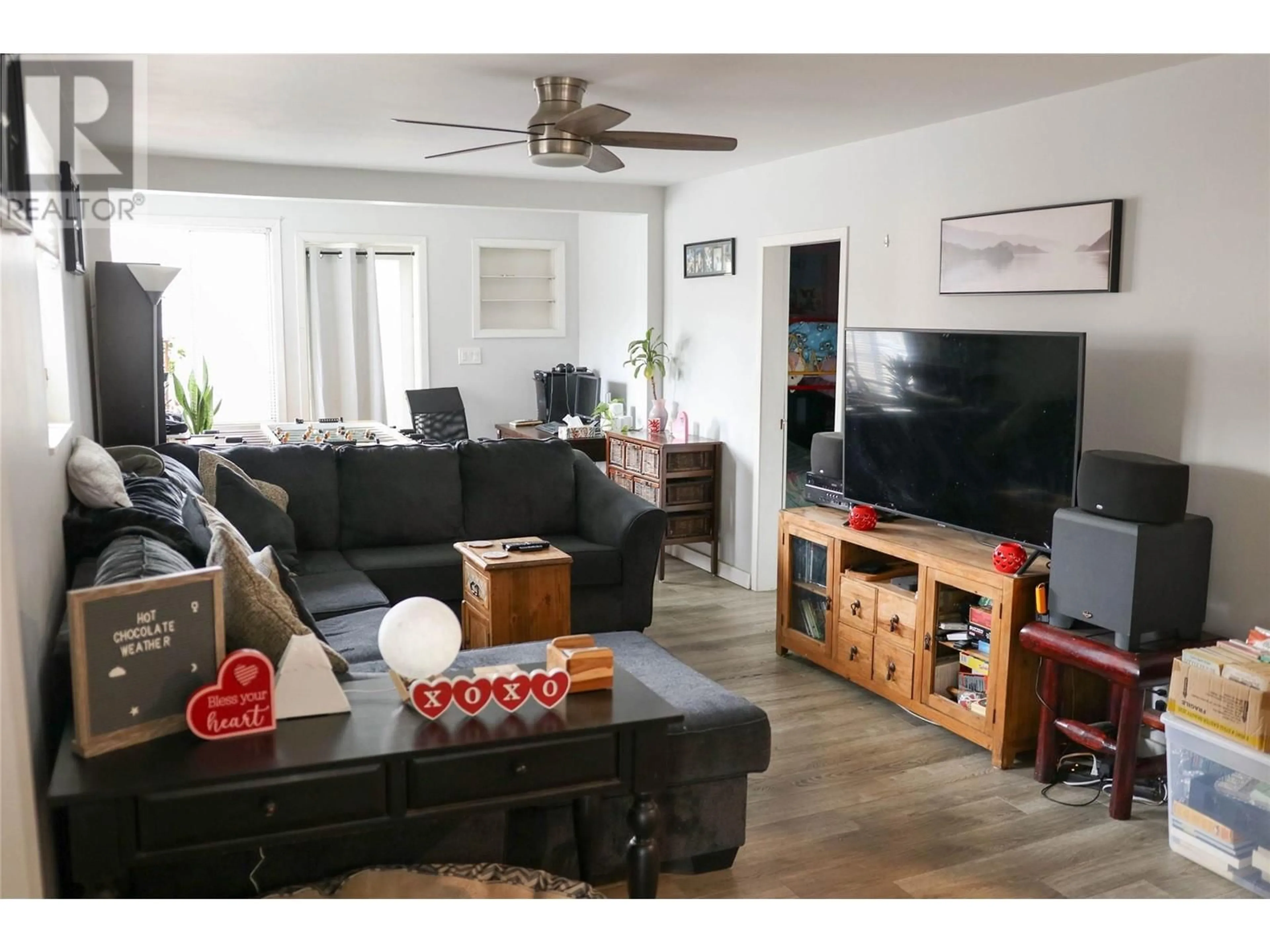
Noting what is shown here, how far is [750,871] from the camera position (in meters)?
3.00

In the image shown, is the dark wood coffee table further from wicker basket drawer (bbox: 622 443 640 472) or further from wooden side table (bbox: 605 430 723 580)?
wicker basket drawer (bbox: 622 443 640 472)

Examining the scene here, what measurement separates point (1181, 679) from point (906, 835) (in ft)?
2.98

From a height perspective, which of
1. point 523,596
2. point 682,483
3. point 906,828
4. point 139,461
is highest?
point 139,461

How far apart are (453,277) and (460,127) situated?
4.50 metres

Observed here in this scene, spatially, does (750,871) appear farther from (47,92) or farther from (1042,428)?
(47,92)

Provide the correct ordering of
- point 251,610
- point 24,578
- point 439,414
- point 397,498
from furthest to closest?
point 439,414, point 397,498, point 251,610, point 24,578

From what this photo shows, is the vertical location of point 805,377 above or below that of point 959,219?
below

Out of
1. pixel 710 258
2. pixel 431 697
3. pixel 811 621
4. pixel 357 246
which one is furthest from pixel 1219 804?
pixel 357 246

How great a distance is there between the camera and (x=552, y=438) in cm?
668

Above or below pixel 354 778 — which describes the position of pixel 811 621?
below

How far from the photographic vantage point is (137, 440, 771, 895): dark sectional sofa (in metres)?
2.82

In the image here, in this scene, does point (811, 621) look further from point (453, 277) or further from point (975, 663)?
point (453, 277)

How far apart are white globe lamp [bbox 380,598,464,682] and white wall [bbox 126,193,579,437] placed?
5.80 metres
